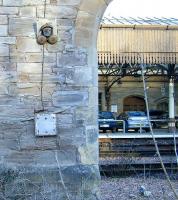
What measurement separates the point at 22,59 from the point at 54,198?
177 cm

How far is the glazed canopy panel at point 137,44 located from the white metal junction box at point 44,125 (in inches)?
697

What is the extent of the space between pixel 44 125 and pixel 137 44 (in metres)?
18.7

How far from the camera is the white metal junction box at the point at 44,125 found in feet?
20.8

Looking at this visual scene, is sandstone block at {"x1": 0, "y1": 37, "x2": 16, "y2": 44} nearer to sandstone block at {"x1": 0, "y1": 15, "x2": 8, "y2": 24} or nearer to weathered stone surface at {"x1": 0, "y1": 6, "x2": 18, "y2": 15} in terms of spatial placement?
sandstone block at {"x1": 0, "y1": 15, "x2": 8, "y2": 24}

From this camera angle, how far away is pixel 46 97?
252 inches

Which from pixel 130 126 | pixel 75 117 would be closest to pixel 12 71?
pixel 75 117

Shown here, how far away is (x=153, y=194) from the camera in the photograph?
7.48 metres

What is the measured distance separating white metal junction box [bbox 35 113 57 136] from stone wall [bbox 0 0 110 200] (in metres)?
0.06

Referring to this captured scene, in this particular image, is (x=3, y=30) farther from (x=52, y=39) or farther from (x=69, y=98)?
(x=69, y=98)

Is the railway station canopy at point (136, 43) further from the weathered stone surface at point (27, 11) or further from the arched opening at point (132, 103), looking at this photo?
the weathered stone surface at point (27, 11)

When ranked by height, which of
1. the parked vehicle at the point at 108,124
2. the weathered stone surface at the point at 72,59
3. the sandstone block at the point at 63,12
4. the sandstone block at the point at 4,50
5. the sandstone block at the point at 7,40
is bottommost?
the parked vehicle at the point at 108,124

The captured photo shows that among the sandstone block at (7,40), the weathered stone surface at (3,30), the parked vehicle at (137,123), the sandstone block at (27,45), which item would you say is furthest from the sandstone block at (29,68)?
the parked vehicle at (137,123)

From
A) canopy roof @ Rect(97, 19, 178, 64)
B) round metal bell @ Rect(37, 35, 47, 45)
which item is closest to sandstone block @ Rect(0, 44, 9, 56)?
round metal bell @ Rect(37, 35, 47, 45)

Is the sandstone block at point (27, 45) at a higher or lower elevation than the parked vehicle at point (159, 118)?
higher
